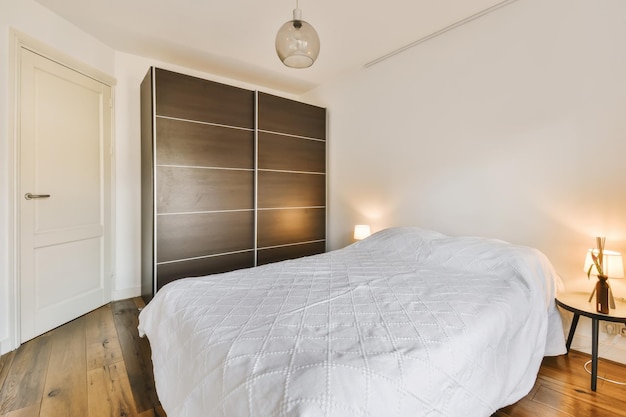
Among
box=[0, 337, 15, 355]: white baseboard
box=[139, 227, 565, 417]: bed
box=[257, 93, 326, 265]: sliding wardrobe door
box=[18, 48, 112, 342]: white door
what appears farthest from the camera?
box=[257, 93, 326, 265]: sliding wardrobe door

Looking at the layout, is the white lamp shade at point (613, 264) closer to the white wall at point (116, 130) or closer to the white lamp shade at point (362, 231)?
the white lamp shade at point (362, 231)

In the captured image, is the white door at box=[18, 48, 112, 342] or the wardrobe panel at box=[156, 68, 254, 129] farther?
the wardrobe panel at box=[156, 68, 254, 129]

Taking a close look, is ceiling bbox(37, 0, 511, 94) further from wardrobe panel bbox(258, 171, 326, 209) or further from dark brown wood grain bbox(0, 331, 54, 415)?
dark brown wood grain bbox(0, 331, 54, 415)

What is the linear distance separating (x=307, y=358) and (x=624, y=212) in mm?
2156

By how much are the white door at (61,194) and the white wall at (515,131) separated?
2.71m

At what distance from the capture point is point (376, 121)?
3230mm

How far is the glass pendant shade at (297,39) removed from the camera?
1.63 meters

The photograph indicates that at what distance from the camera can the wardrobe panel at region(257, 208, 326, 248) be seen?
10.8 feet

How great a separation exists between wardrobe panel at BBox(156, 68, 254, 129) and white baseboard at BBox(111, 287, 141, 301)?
5.95 feet

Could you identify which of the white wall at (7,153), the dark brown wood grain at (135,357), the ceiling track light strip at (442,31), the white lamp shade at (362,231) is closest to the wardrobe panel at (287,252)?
the white lamp shade at (362,231)

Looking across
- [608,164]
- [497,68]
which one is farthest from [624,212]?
[497,68]

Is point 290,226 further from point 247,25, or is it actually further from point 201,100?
point 247,25

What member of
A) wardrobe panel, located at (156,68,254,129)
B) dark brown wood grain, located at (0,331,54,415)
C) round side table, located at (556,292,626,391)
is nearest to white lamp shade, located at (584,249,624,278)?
round side table, located at (556,292,626,391)

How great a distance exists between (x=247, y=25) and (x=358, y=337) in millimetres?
2585
